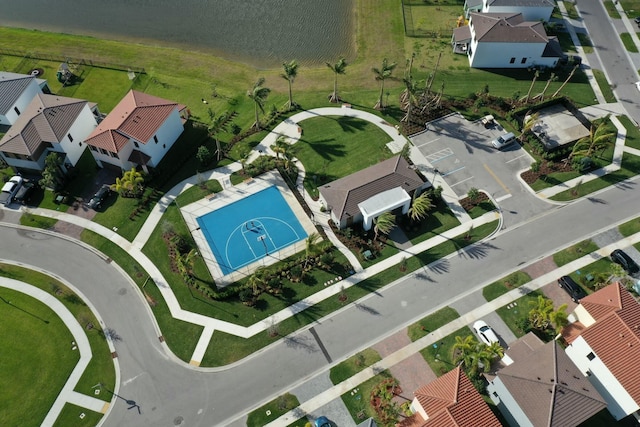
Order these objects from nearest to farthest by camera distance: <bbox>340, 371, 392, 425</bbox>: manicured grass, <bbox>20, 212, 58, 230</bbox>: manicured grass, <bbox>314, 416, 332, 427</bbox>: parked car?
1. <bbox>314, 416, 332, 427</bbox>: parked car
2. <bbox>340, 371, 392, 425</bbox>: manicured grass
3. <bbox>20, 212, 58, 230</bbox>: manicured grass

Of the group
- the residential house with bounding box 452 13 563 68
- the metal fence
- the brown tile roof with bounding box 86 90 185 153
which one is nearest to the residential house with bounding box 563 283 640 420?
the residential house with bounding box 452 13 563 68

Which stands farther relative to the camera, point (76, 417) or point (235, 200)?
point (235, 200)

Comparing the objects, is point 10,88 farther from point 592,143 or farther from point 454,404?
point 592,143

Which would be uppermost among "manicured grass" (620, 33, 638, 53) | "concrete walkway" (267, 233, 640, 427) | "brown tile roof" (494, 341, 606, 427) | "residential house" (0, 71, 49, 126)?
"residential house" (0, 71, 49, 126)

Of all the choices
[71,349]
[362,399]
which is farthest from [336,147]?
[71,349]

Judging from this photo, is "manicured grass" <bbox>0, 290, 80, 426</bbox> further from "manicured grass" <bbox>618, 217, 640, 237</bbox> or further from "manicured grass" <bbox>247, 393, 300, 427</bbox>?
"manicured grass" <bbox>618, 217, 640, 237</bbox>

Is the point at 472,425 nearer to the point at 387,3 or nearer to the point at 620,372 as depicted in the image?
the point at 620,372

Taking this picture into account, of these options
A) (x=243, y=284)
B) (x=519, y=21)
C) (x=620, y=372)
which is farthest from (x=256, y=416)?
(x=519, y=21)
